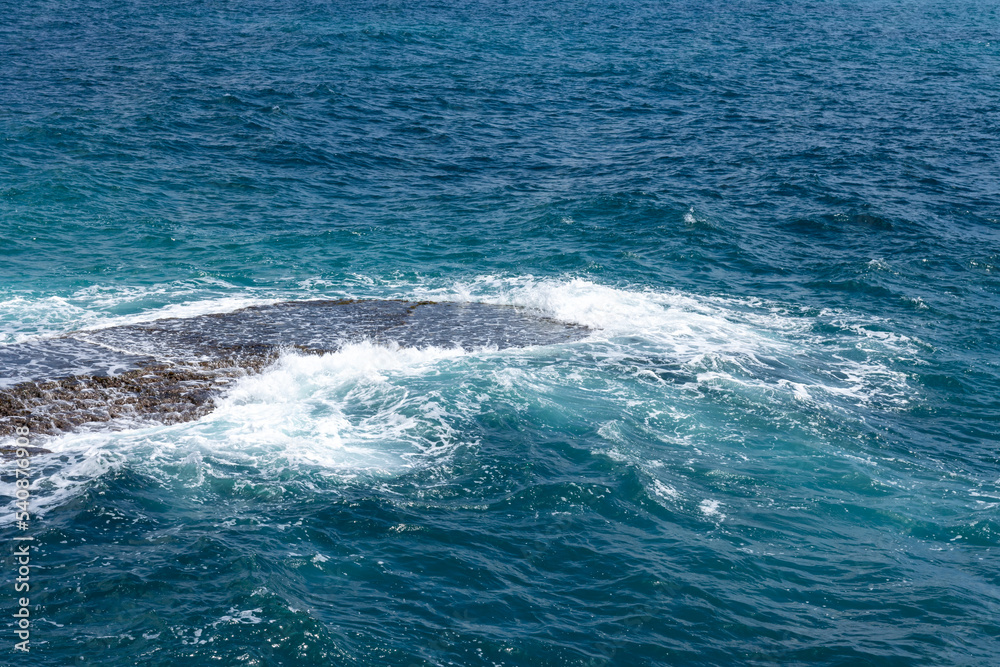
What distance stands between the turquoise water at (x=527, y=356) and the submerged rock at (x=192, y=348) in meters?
0.80

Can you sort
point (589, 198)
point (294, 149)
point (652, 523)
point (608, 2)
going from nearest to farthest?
point (652, 523) < point (589, 198) < point (294, 149) < point (608, 2)

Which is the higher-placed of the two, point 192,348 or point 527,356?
point 192,348

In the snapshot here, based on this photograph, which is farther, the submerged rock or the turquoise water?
the submerged rock

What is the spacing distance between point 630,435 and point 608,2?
66.6 m

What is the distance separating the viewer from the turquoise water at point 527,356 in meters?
14.5

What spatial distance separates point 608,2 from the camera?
78.8 m

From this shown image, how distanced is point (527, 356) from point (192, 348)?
859 cm

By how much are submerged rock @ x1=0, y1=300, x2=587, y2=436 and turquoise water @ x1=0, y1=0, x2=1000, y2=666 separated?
80 centimetres

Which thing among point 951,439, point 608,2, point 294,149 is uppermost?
point 608,2

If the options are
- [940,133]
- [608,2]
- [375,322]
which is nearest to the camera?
[375,322]

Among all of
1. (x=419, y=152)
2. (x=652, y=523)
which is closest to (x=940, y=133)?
(x=419, y=152)

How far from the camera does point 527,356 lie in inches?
954

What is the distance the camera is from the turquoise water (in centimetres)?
1451

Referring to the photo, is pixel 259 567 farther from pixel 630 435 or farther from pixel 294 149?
pixel 294 149
